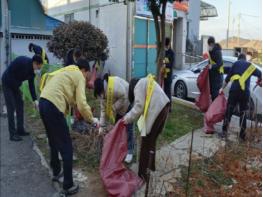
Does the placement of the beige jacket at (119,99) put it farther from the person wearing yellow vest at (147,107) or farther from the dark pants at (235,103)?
the dark pants at (235,103)

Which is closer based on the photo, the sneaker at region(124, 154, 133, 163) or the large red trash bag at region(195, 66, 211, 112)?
the sneaker at region(124, 154, 133, 163)

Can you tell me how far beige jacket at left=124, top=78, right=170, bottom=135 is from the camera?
4094 millimetres

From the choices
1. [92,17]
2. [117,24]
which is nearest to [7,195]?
[117,24]

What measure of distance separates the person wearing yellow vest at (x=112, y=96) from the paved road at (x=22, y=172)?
106 cm

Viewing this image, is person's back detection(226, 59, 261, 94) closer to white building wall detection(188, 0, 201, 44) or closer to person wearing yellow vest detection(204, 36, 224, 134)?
person wearing yellow vest detection(204, 36, 224, 134)

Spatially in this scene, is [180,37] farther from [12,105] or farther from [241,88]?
[12,105]

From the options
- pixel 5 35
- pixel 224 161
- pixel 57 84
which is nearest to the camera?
pixel 57 84

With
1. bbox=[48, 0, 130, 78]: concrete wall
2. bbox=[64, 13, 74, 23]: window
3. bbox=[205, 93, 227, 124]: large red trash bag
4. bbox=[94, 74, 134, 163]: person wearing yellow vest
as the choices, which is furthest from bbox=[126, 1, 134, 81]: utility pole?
bbox=[94, 74, 134, 163]: person wearing yellow vest

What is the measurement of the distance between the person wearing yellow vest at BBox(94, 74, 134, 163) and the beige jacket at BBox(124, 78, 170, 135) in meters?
0.49

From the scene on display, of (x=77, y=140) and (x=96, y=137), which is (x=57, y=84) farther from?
(x=77, y=140)

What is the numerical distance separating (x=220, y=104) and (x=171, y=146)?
4.54ft

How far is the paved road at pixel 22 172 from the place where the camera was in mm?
4270

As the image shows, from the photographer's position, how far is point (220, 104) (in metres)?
6.57

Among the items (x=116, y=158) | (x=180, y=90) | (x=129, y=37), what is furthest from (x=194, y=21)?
(x=116, y=158)
